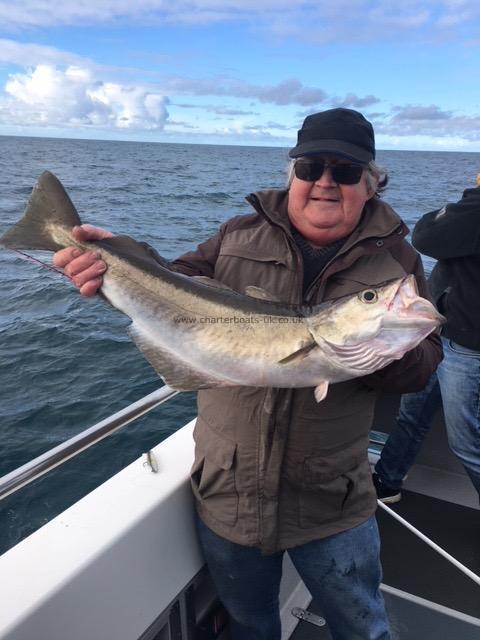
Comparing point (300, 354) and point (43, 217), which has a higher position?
point (43, 217)

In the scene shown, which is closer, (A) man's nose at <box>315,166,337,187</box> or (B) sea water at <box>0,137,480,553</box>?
(A) man's nose at <box>315,166,337,187</box>

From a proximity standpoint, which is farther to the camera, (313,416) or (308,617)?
(308,617)

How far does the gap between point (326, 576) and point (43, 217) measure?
2334 mm

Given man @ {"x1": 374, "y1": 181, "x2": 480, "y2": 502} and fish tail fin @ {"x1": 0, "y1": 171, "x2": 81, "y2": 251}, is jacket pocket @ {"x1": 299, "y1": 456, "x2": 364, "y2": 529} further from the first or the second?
man @ {"x1": 374, "y1": 181, "x2": 480, "y2": 502}

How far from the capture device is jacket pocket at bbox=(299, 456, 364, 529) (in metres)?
2.49

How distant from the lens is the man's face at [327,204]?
2576 mm

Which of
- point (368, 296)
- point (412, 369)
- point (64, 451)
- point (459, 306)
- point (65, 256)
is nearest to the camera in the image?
point (368, 296)

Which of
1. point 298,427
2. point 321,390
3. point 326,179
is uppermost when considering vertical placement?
point 326,179

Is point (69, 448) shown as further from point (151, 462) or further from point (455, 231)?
point (455, 231)

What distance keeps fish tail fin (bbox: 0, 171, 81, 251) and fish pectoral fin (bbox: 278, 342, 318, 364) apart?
1264 millimetres

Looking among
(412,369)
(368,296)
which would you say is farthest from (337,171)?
(412,369)

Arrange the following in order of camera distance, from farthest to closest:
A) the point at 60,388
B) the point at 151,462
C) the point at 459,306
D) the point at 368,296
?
the point at 60,388, the point at 459,306, the point at 151,462, the point at 368,296

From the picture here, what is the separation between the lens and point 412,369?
95.6 inches

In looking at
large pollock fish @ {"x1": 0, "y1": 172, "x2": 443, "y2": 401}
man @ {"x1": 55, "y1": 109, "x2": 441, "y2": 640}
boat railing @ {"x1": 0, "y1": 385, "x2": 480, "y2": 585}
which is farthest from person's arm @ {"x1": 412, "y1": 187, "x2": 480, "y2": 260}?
boat railing @ {"x1": 0, "y1": 385, "x2": 480, "y2": 585}
